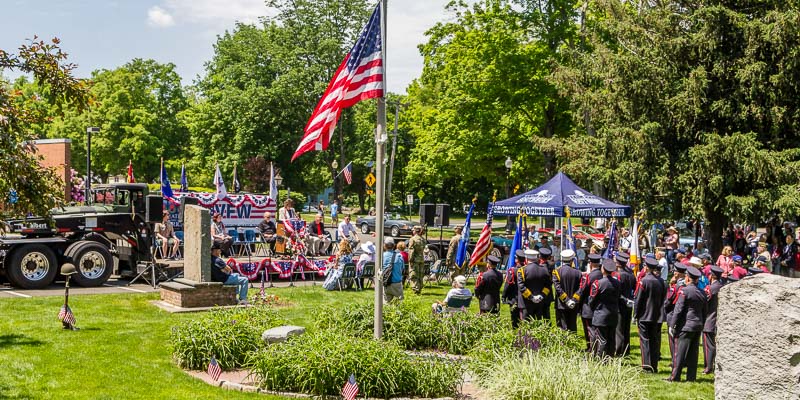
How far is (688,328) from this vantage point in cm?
1193

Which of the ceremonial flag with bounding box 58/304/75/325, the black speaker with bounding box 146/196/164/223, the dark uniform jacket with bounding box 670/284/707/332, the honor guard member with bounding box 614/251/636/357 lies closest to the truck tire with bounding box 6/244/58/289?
the black speaker with bounding box 146/196/164/223

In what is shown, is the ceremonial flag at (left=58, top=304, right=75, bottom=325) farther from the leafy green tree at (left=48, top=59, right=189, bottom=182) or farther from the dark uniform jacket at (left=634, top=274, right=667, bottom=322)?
the leafy green tree at (left=48, top=59, right=189, bottom=182)

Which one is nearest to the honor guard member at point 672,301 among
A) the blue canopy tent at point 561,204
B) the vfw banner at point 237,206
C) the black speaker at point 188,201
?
the blue canopy tent at point 561,204

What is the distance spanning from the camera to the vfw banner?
3222cm

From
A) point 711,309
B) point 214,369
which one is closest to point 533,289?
point 711,309

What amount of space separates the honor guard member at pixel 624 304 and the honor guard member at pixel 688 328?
4.12 feet

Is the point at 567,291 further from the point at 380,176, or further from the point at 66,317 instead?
the point at 66,317

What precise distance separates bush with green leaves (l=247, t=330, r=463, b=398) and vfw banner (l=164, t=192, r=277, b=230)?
22055mm

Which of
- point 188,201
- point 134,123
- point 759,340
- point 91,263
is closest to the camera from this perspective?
point 759,340

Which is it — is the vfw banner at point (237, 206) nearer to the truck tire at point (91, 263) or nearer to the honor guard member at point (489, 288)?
the truck tire at point (91, 263)

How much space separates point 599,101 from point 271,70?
31.7m

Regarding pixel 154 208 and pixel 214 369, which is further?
pixel 154 208

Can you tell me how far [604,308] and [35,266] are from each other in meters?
13.4

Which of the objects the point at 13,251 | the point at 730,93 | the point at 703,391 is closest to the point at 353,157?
the point at 730,93
